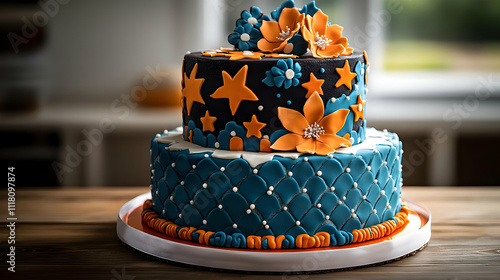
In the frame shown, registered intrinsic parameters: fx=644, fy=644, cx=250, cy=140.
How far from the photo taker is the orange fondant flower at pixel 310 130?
1574 mm

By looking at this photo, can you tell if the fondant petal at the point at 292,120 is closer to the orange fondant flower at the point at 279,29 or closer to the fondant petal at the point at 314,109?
the fondant petal at the point at 314,109

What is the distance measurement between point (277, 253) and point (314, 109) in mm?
371

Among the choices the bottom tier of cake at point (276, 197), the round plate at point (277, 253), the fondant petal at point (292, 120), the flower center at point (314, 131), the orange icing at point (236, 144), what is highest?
the fondant petal at point (292, 120)

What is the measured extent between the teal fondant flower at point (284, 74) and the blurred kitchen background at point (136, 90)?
6.89ft

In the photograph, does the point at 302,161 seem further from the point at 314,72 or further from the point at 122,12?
the point at 122,12

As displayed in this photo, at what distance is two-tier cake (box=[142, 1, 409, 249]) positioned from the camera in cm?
154

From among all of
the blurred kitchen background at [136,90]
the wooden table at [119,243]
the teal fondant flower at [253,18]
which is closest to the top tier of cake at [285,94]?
the teal fondant flower at [253,18]

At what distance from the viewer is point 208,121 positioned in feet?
5.39

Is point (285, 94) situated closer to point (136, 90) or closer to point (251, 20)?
point (251, 20)

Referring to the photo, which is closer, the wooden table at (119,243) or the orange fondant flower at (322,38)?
the wooden table at (119,243)

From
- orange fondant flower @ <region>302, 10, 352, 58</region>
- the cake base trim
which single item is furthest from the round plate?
orange fondant flower @ <region>302, 10, 352, 58</region>

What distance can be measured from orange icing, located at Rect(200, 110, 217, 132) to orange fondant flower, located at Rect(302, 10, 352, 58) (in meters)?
0.31

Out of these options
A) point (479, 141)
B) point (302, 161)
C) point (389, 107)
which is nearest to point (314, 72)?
point (302, 161)

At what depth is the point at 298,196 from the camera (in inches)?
60.9
